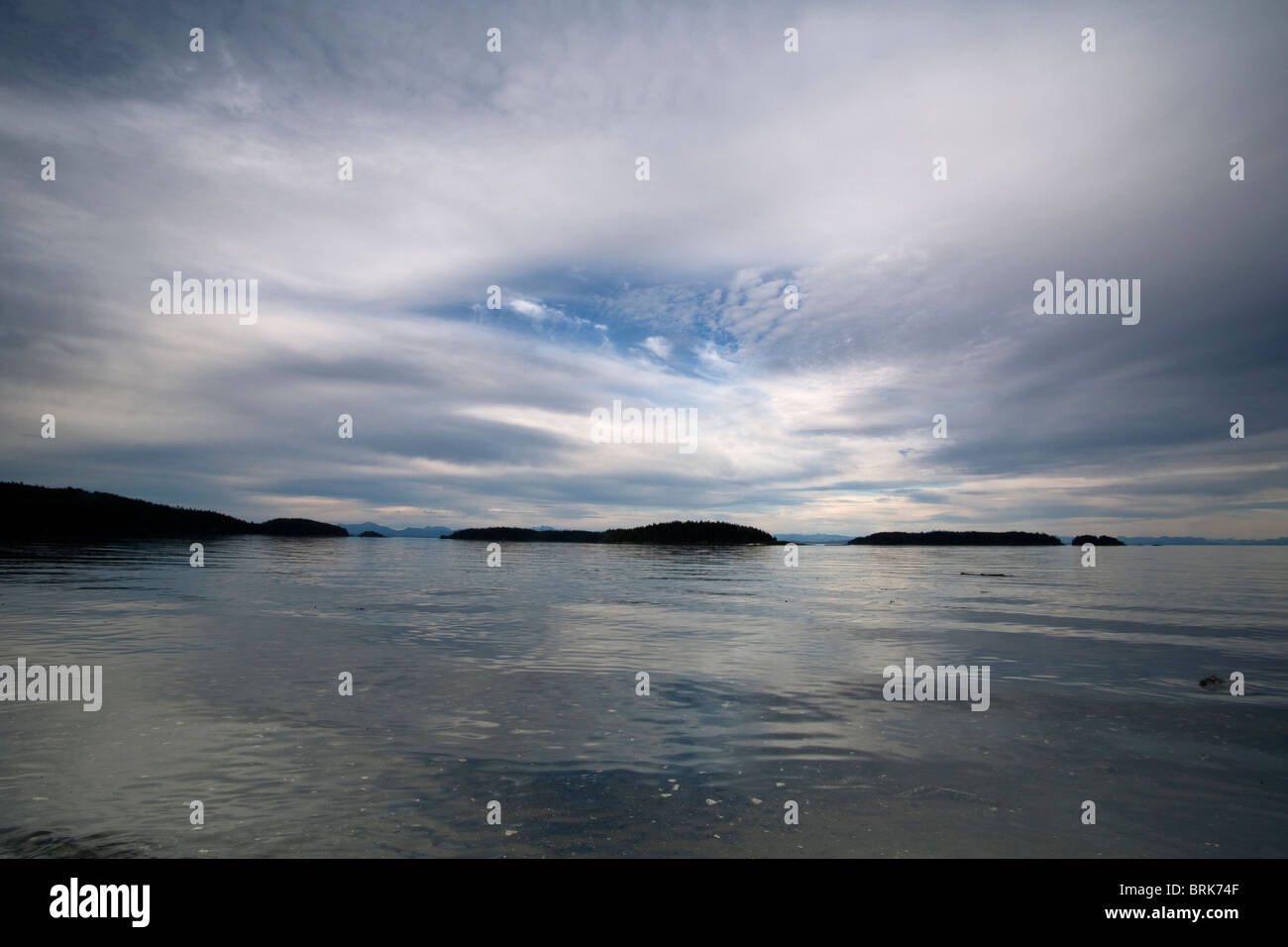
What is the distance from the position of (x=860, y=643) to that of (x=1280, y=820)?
1698cm

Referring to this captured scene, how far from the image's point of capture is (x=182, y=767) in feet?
36.6

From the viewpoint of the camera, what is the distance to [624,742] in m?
13.1

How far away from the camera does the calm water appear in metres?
8.92

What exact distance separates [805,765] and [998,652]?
657 inches

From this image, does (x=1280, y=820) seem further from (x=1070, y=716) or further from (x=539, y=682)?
(x=539, y=682)

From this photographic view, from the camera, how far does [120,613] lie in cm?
3014

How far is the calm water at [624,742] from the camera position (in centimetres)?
892

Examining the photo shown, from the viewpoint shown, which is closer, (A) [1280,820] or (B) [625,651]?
(A) [1280,820]
